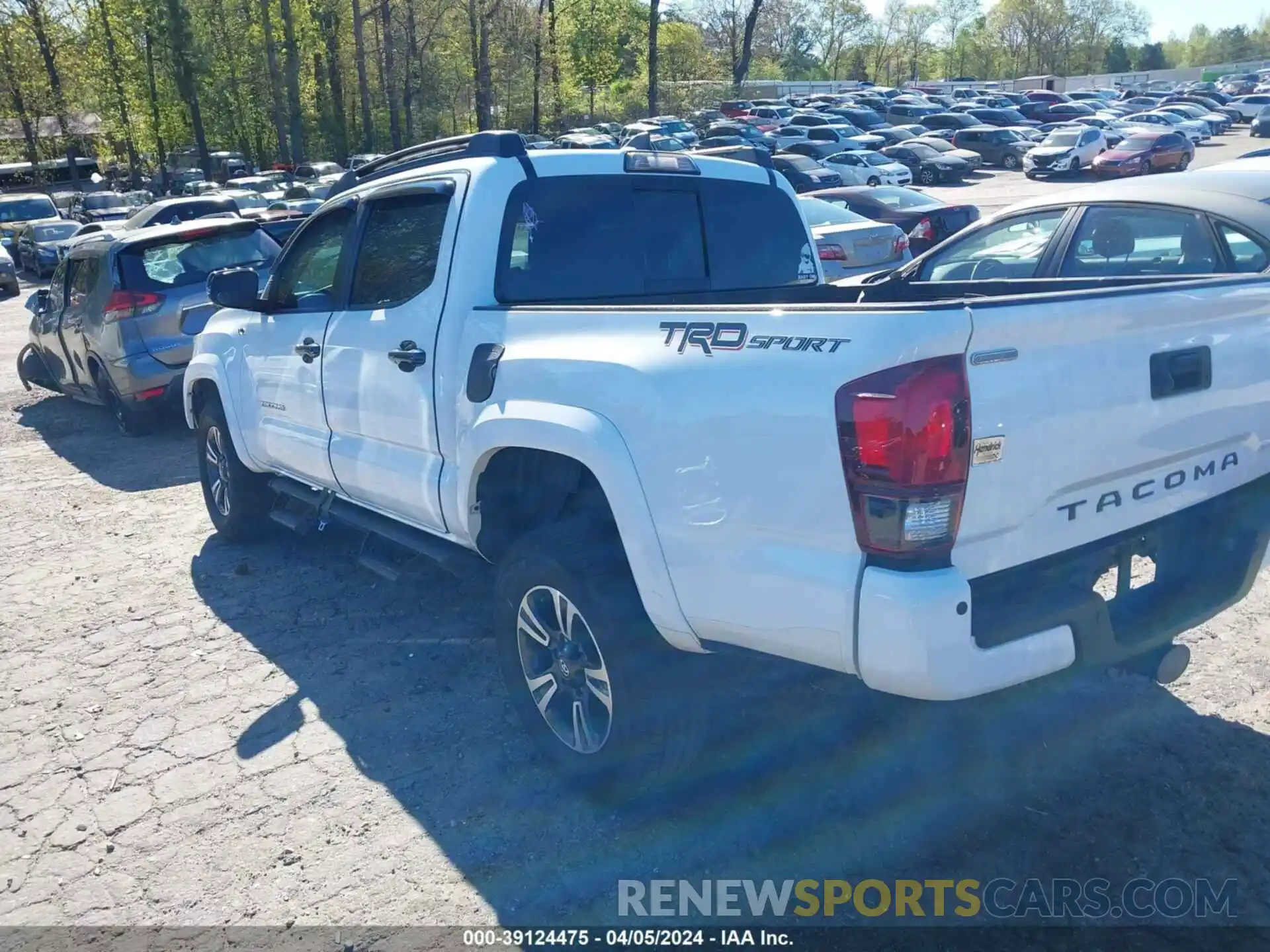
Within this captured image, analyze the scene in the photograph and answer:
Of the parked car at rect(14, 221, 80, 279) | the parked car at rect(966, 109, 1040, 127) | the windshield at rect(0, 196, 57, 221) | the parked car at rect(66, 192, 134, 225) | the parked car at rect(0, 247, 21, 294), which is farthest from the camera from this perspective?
the parked car at rect(966, 109, 1040, 127)

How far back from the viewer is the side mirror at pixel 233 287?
5.27m

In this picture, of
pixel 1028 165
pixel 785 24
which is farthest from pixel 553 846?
pixel 785 24

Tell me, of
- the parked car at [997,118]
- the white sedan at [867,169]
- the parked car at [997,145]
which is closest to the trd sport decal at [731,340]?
the white sedan at [867,169]

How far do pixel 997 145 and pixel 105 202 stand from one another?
3225cm

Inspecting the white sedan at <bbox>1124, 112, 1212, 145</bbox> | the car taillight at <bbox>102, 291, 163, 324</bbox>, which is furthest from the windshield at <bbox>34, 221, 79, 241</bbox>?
the white sedan at <bbox>1124, 112, 1212, 145</bbox>

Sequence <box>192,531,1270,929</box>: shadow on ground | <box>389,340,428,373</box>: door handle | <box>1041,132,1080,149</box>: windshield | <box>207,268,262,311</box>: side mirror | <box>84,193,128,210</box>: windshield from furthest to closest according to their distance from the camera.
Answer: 1. <box>1041,132,1080,149</box>: windshield
2. <box>84,193,128,210</box>: windshield
3. <box>207,268,262,311</box>: side mirror
4. <box>389,340,428,373</box>: door handle
5. <box>192,531,1270,929</box>: shadow on ground

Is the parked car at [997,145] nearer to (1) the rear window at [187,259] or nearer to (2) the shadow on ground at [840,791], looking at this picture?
(1) the rear window at [187,259]

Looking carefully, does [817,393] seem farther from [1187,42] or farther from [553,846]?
[1187,42]

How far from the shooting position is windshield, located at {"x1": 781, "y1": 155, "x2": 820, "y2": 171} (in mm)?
30383

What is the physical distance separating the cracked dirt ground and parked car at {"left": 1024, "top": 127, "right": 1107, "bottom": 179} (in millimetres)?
34261

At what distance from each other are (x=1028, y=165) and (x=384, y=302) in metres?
36.8

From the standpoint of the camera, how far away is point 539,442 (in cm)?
348

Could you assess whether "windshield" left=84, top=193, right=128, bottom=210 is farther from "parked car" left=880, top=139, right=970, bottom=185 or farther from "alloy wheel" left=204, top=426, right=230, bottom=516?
"alloy wheel" left=204, top=426, right=230, bottom=516

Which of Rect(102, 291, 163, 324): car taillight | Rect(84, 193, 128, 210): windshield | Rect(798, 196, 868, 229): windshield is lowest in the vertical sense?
Rect(84, 193, 128, 210): windshield
